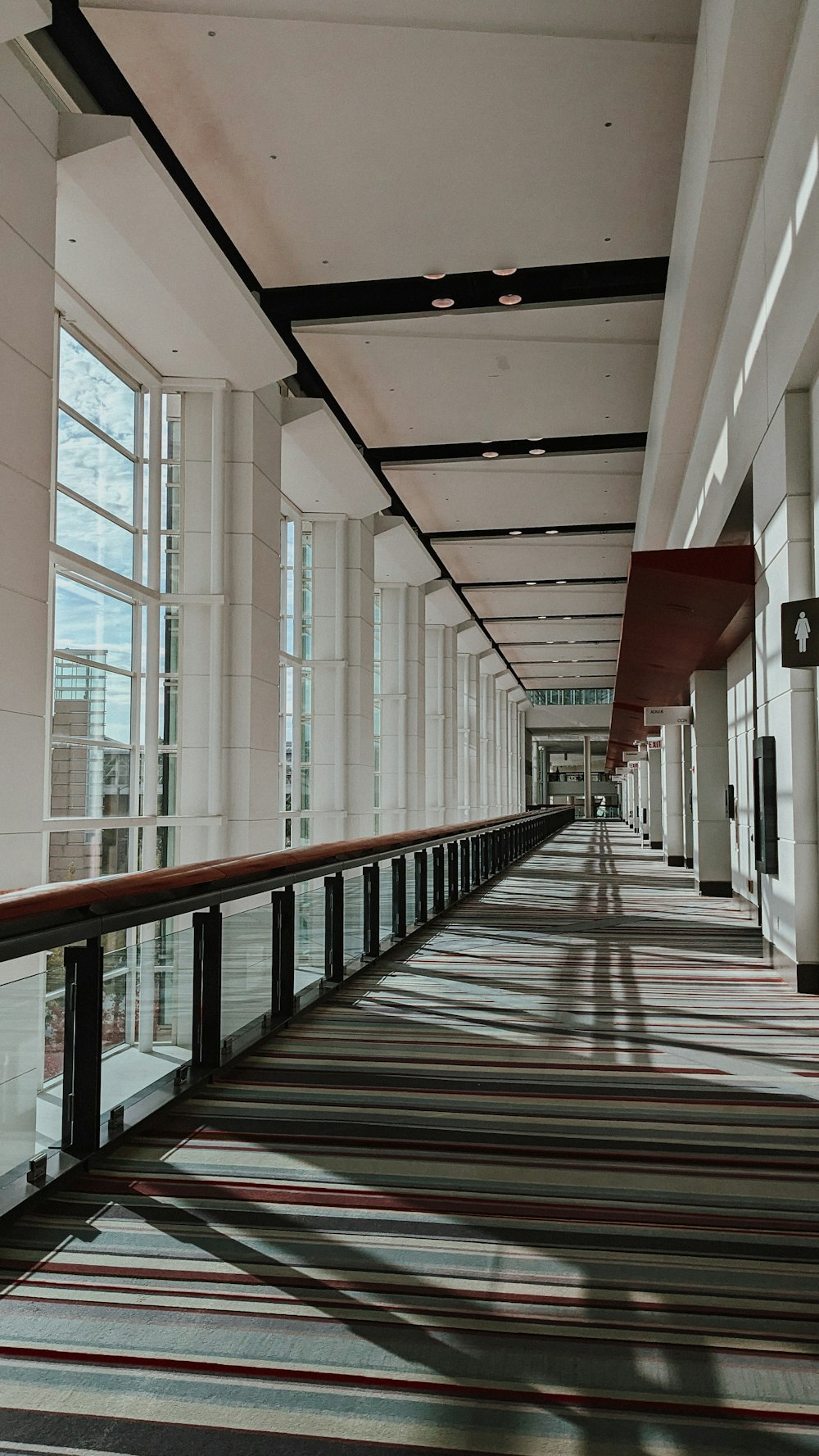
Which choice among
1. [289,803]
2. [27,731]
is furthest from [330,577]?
[27,731]

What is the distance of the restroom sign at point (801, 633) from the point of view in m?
5.22

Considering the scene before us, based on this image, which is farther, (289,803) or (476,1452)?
(289,803)

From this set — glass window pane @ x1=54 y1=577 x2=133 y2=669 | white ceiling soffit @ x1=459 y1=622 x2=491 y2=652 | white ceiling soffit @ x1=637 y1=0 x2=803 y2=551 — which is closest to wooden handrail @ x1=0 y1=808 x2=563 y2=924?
glass window pane @ x1=54 y1=577 x2=133 y2=669

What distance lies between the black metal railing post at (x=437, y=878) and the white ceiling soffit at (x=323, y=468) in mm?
5587

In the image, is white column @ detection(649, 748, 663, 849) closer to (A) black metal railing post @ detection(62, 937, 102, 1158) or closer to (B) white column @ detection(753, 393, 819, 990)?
(B) white column @ detection(753, 393, 819, 990)

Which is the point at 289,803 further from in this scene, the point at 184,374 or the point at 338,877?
the point at 338,877

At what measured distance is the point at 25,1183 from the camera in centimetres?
291

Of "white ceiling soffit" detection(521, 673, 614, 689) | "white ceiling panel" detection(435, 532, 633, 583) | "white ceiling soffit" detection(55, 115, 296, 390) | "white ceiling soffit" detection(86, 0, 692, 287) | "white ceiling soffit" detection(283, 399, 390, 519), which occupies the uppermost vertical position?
"white ceiling soffit" detection(521, 673, 614, 689)

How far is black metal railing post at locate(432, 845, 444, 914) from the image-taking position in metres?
10.3

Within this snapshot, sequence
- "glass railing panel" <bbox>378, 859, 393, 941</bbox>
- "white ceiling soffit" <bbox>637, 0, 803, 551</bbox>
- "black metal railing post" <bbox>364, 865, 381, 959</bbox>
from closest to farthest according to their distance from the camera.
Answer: "white ceiling soffit" <bbox>637, 0, 803, 551</bbox>
"black metal railing post" <bbox>364, 865, 381, 959</bbox>
"glass railing panel" <bbox>378, 859, 393, 941</bbox>

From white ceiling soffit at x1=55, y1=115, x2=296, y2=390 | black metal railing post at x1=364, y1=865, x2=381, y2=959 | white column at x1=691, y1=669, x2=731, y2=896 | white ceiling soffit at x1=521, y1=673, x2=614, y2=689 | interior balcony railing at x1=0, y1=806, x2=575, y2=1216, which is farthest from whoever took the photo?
white ceiling soffit at x1=521, y1=673, x2=614, y2=689

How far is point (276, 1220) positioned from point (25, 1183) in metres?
0.66

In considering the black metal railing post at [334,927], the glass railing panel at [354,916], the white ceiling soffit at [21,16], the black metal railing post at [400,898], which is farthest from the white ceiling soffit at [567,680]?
the white ceiling soffit at [21,16]

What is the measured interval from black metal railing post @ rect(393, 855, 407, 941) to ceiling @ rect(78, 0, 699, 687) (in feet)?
17.6
